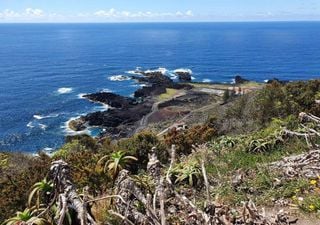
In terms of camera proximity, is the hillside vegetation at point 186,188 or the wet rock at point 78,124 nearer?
the hillside vegetation at point 186,188

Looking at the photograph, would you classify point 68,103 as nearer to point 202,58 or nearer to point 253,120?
point 253,120

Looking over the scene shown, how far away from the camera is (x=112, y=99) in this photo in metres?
74.2

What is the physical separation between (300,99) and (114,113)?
44.2 metres

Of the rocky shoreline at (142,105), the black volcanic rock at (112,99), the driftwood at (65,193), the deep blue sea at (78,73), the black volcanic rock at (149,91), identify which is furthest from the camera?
the black volcanic rock at (149,91)

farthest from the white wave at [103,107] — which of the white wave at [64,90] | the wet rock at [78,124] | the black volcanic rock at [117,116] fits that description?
the white wave at [64,90]

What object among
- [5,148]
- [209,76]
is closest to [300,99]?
[5,148]

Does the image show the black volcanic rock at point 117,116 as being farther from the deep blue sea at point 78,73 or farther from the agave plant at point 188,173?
the agave plant at point 188,173

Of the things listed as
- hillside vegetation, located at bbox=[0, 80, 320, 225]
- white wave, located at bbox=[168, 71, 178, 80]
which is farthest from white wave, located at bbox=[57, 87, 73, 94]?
hillside vegetation, located at bbox=[0, 80, 320, 225]

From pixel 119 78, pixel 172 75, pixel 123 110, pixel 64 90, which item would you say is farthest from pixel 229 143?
pixel 172 75

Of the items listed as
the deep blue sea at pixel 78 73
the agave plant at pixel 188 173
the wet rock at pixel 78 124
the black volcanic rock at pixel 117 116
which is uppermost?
the agave plant at pixel 188 173

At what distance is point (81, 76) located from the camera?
340ft

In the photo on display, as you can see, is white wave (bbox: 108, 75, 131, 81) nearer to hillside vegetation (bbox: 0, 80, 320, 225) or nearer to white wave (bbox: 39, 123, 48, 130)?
white wave (bbox: 39, 123, 48, 130)

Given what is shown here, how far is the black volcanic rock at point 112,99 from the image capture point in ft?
235

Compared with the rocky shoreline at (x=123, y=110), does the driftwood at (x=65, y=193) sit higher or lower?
higher
